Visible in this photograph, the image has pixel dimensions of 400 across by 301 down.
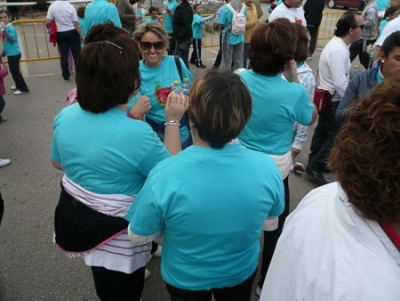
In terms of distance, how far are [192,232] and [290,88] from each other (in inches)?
44.2

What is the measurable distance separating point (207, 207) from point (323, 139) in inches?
118

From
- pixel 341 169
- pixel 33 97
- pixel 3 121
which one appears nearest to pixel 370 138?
pixel 341 169

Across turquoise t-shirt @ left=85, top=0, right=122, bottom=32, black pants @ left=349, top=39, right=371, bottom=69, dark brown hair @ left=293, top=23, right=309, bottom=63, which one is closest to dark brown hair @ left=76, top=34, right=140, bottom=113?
dark brown hair @ left=293, top=23, right=309, bottom=63

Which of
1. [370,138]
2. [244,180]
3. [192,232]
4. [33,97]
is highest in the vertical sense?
[370,138]

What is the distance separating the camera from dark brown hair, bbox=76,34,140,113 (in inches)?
63.5

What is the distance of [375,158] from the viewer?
3.06 feet

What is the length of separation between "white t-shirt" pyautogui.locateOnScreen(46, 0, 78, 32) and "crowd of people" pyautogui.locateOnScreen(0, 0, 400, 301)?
188 inches

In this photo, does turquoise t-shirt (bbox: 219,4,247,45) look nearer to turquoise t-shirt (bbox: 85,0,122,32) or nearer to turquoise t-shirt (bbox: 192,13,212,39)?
turquoise t-shirt (bbox: 192,13,212,39)

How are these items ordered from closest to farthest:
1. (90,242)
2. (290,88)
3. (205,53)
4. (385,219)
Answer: (385,219) < (90,242) < (290,88) < (205,53)

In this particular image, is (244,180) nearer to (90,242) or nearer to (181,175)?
(181,175)

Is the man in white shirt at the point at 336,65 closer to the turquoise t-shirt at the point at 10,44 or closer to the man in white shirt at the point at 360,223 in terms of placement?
the man in white shirt at the point at 360,223

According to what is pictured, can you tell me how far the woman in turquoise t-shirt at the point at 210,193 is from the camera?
140 centimetres

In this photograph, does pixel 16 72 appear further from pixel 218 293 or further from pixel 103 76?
pixel 218 293

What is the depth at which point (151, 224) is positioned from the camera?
1.49m
